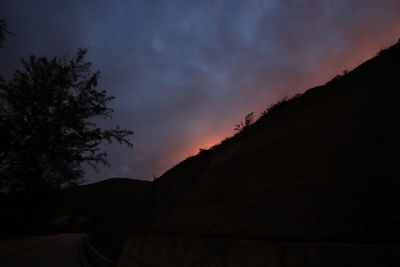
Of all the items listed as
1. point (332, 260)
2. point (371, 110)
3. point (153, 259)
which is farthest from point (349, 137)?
point (153, 259)

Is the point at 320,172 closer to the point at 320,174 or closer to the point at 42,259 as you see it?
the point at 320,174

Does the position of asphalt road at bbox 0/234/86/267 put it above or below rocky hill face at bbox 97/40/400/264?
below

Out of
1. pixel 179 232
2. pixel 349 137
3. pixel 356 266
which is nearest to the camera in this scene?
pixel 356 266

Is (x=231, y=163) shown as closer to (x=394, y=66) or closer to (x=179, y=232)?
(x=179, y=232)

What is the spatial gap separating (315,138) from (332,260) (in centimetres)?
326

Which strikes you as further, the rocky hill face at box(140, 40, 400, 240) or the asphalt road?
the asphalt road

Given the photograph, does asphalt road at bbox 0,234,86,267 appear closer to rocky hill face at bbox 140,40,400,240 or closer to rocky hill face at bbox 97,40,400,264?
rocky hill face at bbox 97,40,400,264

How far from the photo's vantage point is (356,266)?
1.86m

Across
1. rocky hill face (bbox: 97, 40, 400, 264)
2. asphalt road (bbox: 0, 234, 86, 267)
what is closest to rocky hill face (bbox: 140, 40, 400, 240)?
rocky hill face (bbox: 97, 40, 400, 264)

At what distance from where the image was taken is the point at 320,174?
393 centimetres

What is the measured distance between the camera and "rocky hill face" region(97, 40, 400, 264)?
116 inches

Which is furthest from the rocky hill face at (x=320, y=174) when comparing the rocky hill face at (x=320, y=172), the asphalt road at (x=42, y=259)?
the asphalt road at (x=42, y=259)

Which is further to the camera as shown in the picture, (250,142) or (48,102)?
(48,102)

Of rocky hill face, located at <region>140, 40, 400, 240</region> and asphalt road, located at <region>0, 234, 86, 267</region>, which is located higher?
rocky hill face, located at <region>140, 40, 400, 240</region>
